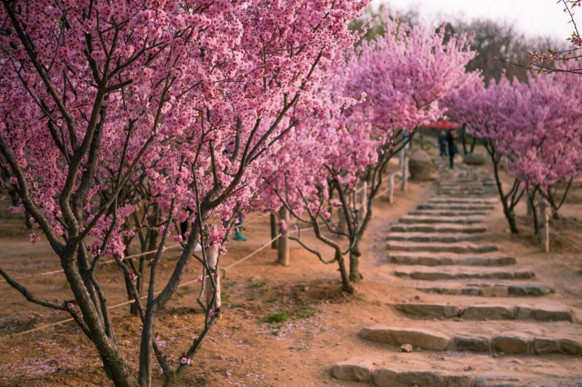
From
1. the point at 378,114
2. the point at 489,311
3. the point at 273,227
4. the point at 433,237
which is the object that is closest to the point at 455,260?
the point at 433,237

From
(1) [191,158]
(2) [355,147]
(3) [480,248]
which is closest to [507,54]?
(3) [480,248]

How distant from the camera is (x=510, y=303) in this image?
8500mm

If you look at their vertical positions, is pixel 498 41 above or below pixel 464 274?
above

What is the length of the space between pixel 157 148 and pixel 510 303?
6.40 meters

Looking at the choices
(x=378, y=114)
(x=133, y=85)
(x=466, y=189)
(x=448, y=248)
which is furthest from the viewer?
(x=466, y=189)

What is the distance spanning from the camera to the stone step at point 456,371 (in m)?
5.18

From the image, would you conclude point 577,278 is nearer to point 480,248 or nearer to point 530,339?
point 480,248

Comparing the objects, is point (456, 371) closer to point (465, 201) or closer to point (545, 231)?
point (545, 231)

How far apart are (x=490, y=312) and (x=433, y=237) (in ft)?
15.6

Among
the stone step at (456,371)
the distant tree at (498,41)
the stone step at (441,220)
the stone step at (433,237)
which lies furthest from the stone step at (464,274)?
the distant tree at (498,41)

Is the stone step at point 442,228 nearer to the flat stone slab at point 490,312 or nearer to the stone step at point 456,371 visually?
the flat stone slab at point 490,312

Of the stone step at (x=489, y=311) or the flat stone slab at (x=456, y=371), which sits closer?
the flat stone slab at (x=456, y=371)

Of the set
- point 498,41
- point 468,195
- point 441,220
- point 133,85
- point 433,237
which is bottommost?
point 433,237

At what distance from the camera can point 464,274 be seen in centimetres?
1010
